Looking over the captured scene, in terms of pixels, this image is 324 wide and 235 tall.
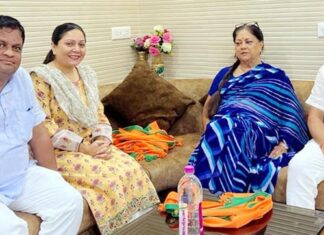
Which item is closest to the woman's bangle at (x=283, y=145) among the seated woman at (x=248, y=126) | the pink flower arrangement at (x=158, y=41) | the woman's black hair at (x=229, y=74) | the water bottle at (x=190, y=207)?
the seated woman at (x=248, y=126)

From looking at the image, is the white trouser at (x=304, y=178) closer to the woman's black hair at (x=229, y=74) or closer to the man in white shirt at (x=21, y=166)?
the woman's black hair at (x=229, y=74)

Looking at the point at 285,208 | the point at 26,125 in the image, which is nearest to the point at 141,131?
the point at 26,125

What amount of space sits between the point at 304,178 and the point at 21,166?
55.7 inches

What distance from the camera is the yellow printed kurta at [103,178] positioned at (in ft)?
7.31

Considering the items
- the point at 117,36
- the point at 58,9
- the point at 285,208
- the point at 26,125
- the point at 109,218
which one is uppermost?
the point at 58,9

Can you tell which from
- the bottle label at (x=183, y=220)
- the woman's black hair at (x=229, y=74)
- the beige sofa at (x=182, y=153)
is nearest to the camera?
the bottle label at (x=183, y=220)

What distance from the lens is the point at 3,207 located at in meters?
1.86

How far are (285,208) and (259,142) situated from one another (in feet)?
2.40

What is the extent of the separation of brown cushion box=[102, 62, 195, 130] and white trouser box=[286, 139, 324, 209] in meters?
1.05

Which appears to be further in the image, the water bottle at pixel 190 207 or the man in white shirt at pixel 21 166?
the man in white shirt at pixel 21 166

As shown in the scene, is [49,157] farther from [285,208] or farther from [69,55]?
[285,208]

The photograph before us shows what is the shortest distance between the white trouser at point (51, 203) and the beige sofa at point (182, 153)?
0.05 metres

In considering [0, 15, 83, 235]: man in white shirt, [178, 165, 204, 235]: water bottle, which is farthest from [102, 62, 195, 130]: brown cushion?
[178, 165, 204, 235]: water bottle

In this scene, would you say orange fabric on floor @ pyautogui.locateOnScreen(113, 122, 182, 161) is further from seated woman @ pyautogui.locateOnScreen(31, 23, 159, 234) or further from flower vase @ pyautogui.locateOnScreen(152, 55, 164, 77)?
flower vase @ pyautogui.locateOnScreen(152, 55, 164, 77)
